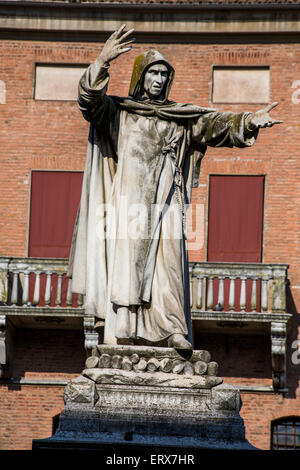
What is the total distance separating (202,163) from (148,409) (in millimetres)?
20498

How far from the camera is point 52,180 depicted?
31.7 meters

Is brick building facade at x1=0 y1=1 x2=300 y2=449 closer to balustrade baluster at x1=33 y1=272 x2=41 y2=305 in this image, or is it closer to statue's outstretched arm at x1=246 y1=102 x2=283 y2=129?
balustrade baluster at x1=33 y1=272 x2=41 y2=305

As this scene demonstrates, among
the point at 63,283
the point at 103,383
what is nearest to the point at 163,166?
the point at 103,383

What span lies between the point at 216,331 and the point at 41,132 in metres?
6.16

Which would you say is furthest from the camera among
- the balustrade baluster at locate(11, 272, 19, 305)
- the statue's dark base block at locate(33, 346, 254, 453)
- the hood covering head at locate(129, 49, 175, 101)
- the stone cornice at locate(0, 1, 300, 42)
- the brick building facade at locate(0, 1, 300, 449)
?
the stone cornice at locate(0, 1, 300, 42)

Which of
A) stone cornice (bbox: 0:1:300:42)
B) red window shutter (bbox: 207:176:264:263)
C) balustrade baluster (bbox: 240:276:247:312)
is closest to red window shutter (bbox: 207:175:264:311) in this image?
red window shutter (bbox: 207:176:264:263)

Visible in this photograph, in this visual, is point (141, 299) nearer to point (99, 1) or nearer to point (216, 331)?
point (216, 331)

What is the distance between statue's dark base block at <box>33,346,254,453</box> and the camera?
10414 mm

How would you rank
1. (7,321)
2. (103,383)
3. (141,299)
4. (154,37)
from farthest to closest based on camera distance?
(154,37) < (7,321) < (141,299) < (103,383)

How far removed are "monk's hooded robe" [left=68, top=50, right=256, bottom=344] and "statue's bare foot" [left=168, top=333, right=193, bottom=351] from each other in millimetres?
79

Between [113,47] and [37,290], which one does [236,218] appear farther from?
[113,47]

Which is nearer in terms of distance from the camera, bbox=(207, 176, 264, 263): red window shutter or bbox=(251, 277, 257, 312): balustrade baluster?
bbox=(251, 277, 257, 312): balustrade baluster

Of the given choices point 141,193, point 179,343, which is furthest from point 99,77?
point 179,343

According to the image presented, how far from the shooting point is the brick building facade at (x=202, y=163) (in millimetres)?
30188
